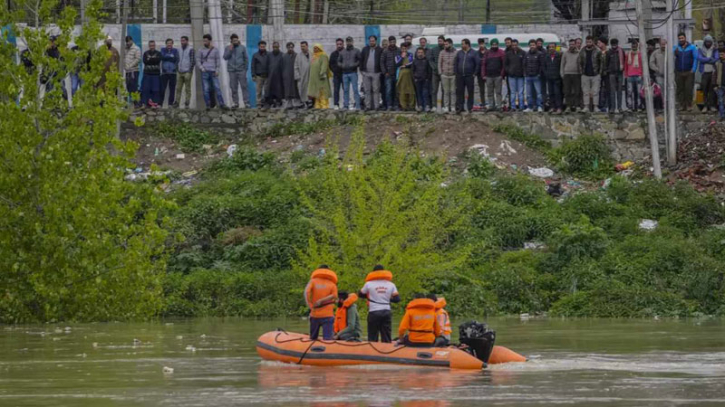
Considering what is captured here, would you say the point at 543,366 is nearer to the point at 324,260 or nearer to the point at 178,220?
the point at 324,260

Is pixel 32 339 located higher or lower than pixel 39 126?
lower

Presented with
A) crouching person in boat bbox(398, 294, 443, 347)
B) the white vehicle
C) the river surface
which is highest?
the white vehicle

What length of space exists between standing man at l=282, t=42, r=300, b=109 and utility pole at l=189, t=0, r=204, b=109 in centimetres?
263

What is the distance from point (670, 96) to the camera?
38.6m

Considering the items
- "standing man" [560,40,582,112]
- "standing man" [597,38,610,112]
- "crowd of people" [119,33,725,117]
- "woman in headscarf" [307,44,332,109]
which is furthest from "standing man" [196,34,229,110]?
"standing man" [597,38,610,112]

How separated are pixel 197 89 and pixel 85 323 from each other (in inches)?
599

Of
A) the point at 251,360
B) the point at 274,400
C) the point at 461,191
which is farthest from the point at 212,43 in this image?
the point at 274,400

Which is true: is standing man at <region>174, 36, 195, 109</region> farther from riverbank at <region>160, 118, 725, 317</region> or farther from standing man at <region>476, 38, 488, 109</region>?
standing man at <region>476, 38, 488, 109</region>

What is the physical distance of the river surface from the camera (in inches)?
687

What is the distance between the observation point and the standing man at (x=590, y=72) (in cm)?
3903

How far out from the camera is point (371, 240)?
30.5 metres

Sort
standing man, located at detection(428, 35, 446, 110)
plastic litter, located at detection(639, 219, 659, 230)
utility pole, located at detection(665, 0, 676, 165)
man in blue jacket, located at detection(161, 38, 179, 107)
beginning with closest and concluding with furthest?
plastic litter, located at detection(639, 219, 659, 230) → utility pole, located at detection(665, 0, 676, 165) → standing man, located at detection(428, 35, 446, 110) → man in blue jacket, located at detection(161, 38, 179, 107)

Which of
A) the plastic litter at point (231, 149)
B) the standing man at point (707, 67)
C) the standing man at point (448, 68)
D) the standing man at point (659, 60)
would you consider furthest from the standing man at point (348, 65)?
the standing man at point (707, 67)

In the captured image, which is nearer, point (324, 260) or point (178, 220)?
point (324, 260)
